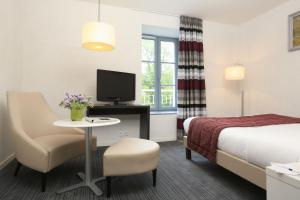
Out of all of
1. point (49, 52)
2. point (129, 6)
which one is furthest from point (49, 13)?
point (129, 6)

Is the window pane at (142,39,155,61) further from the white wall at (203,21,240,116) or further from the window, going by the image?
the white wall at (203,21,240,116)

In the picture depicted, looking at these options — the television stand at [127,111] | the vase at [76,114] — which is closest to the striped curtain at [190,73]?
the television stand at [127,111]

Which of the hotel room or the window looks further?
the window

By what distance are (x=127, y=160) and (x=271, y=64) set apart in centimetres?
342

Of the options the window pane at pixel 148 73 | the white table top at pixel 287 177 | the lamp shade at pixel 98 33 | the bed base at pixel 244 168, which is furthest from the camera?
the window pane at pixel 148 73

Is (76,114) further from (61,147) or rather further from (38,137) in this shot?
(38,137)

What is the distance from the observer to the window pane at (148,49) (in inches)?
171

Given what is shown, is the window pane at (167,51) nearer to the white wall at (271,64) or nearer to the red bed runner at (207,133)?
the white wall at (271,64)

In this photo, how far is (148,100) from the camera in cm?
439

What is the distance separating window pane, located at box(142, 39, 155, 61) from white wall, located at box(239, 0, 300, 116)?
2016mm

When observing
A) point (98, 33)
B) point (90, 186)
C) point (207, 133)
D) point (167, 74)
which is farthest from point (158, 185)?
point (167, 74)

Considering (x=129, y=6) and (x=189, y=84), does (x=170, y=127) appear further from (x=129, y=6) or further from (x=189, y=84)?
(x=129, y=6)

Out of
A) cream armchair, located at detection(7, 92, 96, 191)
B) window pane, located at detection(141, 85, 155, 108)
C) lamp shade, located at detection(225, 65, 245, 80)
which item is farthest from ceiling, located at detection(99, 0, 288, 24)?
cream armchair, located at detection(7, 92, 96, 191)

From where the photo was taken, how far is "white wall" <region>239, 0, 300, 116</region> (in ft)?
11.3
